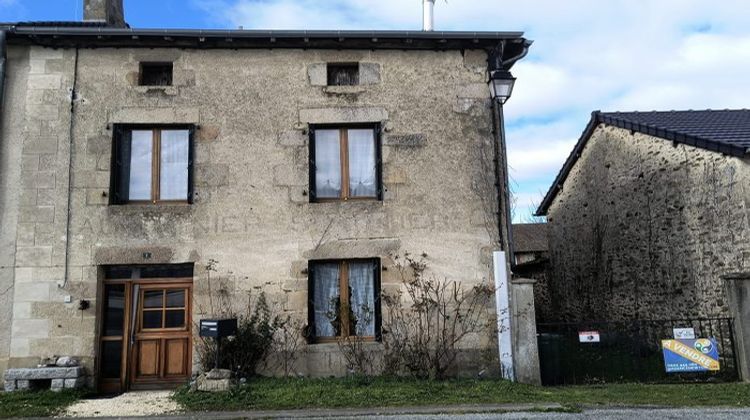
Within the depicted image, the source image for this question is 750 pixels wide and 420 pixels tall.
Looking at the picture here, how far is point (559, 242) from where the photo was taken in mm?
17000

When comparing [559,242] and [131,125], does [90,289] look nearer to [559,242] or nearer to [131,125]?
[131,125]

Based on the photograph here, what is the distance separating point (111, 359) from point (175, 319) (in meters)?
1.09

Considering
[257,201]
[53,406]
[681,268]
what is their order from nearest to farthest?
[53,406] → [257,201] → [681,268]

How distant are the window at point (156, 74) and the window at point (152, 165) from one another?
790 millimetres

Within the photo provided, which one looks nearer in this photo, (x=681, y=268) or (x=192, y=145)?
(x=192, y=145)

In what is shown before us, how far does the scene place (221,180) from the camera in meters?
9.16

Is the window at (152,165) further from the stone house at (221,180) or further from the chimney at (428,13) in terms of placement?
the chimney at (428,13)

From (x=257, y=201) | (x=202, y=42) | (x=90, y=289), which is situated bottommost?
(x=90, y=289)

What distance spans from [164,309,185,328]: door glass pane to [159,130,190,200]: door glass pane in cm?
178

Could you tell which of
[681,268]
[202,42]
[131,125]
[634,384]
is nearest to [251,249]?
[131,125]

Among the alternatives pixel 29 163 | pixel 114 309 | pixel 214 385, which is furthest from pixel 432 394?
pixel 29 163

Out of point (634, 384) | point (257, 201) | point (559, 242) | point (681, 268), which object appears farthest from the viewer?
point (559, 242)

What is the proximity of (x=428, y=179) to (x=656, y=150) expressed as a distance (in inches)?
240

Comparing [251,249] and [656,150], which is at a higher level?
[656,150]
